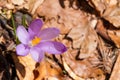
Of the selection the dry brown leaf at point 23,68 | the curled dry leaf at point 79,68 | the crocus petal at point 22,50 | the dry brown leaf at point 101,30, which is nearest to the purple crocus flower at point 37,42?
the crocus petal at point 22,50

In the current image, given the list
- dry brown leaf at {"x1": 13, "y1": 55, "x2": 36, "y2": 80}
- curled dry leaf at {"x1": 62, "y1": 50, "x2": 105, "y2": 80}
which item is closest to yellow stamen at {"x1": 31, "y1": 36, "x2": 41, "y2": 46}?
dry brown leaf at {"x1": 13, "y1": 55, "x2": 36, "y2": 80}

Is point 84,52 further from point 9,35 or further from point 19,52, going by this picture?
point 19,52

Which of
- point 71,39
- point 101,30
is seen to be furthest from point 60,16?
point 101,30

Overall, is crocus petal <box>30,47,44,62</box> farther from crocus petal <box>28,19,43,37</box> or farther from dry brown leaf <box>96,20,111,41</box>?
dry brown leaf <box>96,20,111,41</box>

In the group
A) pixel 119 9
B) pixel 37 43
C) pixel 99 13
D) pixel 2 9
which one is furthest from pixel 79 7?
pixel 37 43

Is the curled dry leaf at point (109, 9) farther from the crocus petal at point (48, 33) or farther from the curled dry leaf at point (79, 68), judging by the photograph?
the crocus petal at point (48, 33)

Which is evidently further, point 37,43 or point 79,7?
point 79,7

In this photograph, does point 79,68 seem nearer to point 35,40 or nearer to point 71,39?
point 71,39
